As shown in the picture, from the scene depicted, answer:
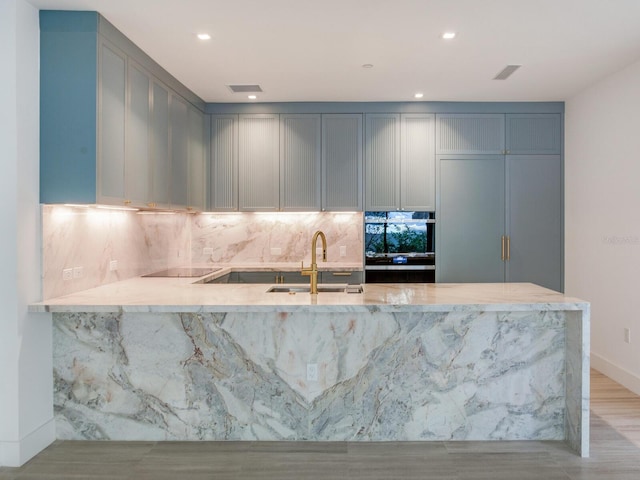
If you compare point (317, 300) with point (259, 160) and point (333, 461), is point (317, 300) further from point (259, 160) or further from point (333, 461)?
point (259, 160)

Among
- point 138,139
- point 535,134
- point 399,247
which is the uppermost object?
point 535,134

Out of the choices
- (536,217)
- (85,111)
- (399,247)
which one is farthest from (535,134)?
(85,111)

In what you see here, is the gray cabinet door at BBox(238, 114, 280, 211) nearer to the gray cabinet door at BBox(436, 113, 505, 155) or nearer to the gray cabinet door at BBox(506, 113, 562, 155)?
the gray cabinet door at BBox(436, 113, 505, 155)

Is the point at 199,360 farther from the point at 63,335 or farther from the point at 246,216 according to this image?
the point at 246,216

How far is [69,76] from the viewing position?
297 cm

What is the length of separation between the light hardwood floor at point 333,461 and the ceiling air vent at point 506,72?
2887mm

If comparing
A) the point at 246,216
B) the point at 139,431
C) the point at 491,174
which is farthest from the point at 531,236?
the point at 139,431

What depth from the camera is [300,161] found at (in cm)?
530

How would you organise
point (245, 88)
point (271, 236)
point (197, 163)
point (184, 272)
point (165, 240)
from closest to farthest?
point (184, 272), point (245, 88), point (165, 240), point (197, 163), point (271, 236)

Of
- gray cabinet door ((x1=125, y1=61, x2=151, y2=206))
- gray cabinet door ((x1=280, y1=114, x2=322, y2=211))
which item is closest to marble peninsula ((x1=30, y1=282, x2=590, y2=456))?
gray cabinet door ((x1=125, y1=61, x2=151, y2=206))

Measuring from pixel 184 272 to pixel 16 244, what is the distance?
197 cm

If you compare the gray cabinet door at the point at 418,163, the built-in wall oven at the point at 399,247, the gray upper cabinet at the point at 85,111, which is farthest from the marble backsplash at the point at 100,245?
the gray cabinet door at the point at 418,163

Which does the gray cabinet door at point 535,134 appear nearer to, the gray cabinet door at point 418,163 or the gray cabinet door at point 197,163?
the gray cabinet door at point 418,163

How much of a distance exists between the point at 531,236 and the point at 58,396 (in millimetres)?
4645
